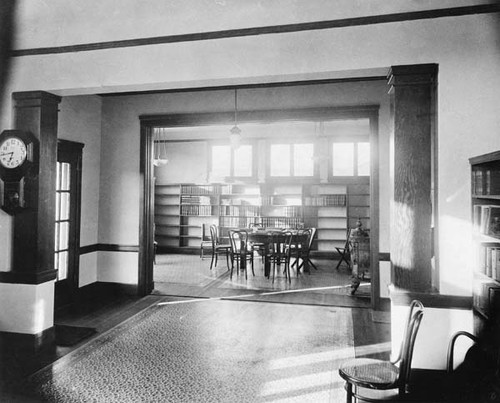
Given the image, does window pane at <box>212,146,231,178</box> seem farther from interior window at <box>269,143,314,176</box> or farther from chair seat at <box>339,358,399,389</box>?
chair seat at <box>339,358,399,389</box>

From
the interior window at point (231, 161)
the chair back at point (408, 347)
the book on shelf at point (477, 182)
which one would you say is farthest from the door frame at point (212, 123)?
the interior window at point (231, 161)

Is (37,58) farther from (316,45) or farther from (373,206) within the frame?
(373,206)

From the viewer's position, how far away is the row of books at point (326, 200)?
1009 cm

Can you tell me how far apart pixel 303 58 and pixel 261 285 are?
446cm

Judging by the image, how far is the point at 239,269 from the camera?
8375mm

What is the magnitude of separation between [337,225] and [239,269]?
3.25m

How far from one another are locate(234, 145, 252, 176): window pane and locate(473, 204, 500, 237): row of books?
8.12 metres

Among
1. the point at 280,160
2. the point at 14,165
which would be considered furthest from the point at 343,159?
the point at 14,165

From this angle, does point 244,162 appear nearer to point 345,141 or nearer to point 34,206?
point 345,141

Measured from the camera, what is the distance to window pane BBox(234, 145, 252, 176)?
10867mm

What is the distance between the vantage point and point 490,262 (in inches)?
110

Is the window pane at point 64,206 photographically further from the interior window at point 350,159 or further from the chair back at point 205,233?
the interior window at point 350,159

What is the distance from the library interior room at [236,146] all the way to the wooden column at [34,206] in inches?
0.8

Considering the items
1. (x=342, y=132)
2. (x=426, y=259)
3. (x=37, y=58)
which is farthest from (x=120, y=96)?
(x=342, y=132)
